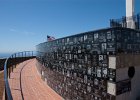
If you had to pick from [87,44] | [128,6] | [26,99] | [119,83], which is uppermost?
[128,6]

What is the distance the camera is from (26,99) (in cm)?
627

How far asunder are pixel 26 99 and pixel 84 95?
7.65 ft

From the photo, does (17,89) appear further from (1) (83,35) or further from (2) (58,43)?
(1) (83,35)

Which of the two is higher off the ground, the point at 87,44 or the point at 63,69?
the point at 87,44

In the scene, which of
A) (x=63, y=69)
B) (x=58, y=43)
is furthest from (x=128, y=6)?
(x=63, y=69)

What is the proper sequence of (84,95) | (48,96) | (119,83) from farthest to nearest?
(48,96)
(84,95)
(119,83)

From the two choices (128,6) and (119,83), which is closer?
(119,83)

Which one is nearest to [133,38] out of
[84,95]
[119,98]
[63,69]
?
[119,98]

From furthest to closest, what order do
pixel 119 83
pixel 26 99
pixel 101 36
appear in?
pixel 26 99
pixel 101 36
pixel 119 83

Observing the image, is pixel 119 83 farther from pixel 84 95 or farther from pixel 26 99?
pixel 26 99

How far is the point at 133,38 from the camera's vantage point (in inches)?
177

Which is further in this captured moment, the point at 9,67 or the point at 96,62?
the point at 9,67

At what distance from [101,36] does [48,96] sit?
3.49 metres

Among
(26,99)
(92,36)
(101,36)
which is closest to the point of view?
(101,36)
